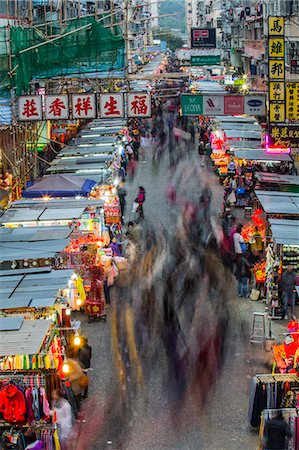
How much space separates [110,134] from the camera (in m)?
28.5

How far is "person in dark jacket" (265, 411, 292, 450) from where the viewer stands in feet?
28.1

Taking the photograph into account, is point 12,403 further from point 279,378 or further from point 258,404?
point 279,378

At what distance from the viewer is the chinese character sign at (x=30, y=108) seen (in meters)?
15.9

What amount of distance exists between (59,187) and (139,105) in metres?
3.26

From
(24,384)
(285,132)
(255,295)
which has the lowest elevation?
(255,295)

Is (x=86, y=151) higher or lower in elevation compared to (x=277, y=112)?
lower

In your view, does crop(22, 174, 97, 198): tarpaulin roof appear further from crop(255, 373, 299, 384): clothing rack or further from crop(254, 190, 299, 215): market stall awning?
crop(255, 373, 299, 384): clothing rack

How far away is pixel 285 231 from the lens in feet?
44.8

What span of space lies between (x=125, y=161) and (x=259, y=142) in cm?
630

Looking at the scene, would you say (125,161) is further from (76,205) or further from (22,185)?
(76,205)

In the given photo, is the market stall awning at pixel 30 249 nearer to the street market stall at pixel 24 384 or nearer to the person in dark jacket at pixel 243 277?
the street market stall at pixel 24 384

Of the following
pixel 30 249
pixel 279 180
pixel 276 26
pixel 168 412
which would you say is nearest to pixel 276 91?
pixel 276 26

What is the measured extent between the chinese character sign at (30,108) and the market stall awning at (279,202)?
5.58 metres

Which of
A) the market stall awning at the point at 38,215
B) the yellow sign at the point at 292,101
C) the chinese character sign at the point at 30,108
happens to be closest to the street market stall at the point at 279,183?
the yellow sign at the point at 292,101
